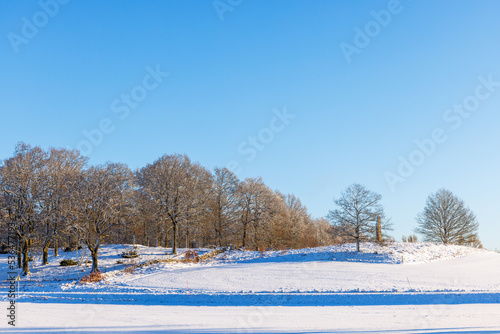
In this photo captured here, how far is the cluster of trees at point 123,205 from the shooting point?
116 feet

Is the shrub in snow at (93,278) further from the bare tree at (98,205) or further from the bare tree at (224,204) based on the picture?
the bare tree at (224,204)

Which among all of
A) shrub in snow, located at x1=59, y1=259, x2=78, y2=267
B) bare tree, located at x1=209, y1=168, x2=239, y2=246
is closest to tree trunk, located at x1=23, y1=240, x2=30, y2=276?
shrub in snow, located at x1=59, y1=259, x2=78, y2=267

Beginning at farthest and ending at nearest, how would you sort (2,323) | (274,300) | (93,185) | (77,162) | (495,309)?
(77,162)
(93,185)
(274,300)
(495,309)
(2,323)

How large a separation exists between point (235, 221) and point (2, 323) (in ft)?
146

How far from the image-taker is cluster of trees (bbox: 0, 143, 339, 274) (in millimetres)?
35500

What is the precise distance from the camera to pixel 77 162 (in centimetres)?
4500

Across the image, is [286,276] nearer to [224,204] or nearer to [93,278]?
[93,278]

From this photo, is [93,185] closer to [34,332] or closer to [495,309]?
[34,332]

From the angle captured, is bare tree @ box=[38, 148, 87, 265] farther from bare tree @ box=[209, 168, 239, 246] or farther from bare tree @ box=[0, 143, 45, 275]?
bare tree @ box=[209, 168, 239, 246]

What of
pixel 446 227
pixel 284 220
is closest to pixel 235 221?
pixel 284 220

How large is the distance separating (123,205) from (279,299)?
2542cm

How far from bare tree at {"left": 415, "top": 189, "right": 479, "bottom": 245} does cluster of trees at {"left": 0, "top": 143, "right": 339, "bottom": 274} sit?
1628 centimetres

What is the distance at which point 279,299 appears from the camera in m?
18.3

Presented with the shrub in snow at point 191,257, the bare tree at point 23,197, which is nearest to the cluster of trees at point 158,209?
the bare tree at point 23,197
